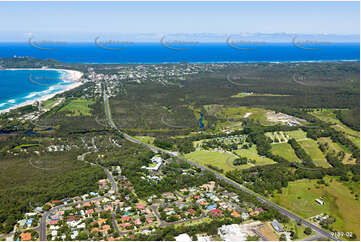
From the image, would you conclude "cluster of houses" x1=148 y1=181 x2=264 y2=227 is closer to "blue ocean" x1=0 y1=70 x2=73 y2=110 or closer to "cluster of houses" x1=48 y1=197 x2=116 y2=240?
"cluster of houses" x1=48 y1=197 x2=116 y2=240

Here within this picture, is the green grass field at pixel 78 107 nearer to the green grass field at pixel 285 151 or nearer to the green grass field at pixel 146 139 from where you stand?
the green grass field at pixel 146 139

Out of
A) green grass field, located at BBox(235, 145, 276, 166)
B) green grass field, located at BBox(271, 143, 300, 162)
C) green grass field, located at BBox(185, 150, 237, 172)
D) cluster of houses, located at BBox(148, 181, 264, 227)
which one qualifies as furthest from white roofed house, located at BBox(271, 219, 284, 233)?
green grass field, located at BBox(271, 143, 300, 162)

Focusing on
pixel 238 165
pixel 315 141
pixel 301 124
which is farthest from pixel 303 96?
pixel 238 165

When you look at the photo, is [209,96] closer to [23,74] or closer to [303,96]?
[303,96]

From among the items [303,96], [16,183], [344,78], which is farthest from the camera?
[344,78]

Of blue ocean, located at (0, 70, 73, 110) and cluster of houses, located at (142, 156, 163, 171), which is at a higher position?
blue ocean, located at (0, 70, 73, 110)

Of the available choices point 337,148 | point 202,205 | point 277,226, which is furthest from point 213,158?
point 337,148

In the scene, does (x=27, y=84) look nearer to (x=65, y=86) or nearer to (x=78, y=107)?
(x=65, y=86)
